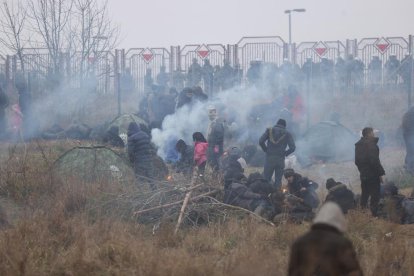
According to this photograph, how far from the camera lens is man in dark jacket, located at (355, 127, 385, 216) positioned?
12523 millimetres

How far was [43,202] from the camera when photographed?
1156 centimetres

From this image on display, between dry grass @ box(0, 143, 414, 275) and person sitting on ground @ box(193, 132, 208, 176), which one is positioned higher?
person sitting on ground @ box(193, 132, 208, 176)

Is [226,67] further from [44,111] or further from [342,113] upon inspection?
[44,111]

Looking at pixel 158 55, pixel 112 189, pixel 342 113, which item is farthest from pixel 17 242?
pixel 158 55

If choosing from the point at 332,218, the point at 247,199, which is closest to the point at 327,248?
the point at 332,218

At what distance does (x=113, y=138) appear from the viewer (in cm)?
1933

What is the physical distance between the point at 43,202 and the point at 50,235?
203cm

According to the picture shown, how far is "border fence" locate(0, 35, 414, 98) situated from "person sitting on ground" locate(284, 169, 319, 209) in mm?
13469

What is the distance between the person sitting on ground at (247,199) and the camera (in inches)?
456

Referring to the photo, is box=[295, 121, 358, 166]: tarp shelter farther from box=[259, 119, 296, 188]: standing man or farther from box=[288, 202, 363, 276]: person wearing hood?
box=[288, 202, 363, 276]: person wearing hood

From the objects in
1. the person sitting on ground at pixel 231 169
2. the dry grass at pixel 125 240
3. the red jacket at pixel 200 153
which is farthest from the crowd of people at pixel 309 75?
the dry grass at pixel 125 240

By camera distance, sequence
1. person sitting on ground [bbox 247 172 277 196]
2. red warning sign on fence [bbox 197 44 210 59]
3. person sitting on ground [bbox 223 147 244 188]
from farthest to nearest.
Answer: red warning sign on fence [bbox 197 44 210 59]
person sitting on ground [bbox 223 147 244 188]
person sitting on ground [bbox 247 172 277 196]

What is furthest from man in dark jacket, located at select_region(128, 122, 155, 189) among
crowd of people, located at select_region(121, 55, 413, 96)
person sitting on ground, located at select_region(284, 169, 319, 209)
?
crowd of people, located at select_region(121, 55, 413, 96)

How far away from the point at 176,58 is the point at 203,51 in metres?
1.29
